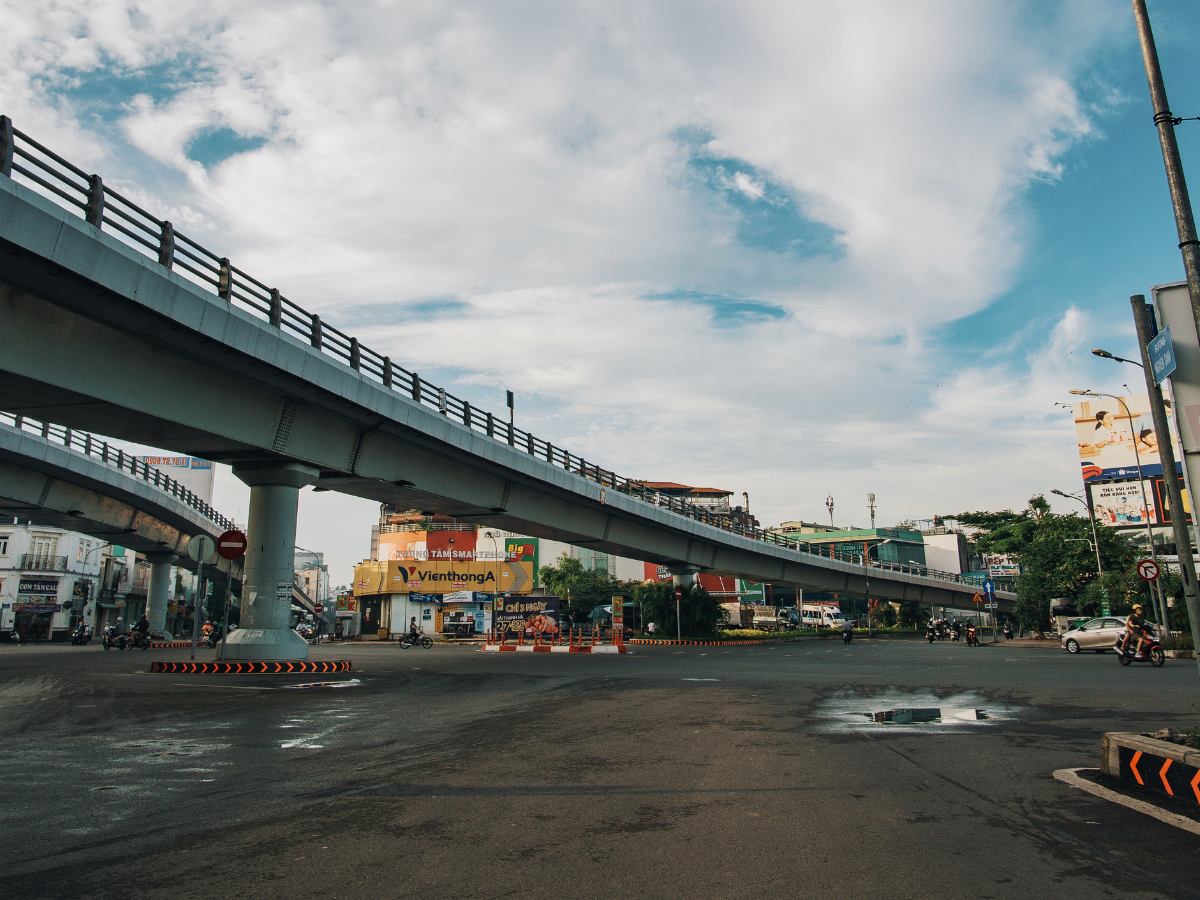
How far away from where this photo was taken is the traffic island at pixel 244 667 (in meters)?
20.1

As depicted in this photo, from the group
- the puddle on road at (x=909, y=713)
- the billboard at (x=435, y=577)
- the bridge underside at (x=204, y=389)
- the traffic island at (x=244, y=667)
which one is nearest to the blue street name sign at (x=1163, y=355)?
the puddle on road at (x=909, y=713)

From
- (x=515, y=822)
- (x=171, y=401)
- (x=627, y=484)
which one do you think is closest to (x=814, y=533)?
(x=627, y=484)

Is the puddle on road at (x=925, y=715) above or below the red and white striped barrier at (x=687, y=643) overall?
above

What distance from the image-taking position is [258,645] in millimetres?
20984

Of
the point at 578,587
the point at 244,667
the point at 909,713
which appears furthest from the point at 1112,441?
the point at 244,667

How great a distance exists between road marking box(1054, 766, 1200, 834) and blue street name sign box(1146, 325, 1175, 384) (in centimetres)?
386

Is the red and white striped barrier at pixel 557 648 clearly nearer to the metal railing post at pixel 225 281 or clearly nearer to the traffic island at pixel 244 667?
the traffic island at pixel 244 667

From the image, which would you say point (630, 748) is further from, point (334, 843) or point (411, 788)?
point (334, 843)

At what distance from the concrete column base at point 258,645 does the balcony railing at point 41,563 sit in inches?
2391

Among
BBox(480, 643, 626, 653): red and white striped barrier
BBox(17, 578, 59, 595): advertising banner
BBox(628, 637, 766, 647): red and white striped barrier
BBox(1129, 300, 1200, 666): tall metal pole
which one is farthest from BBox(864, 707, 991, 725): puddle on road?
BBox(17, 578, 59, 595): advertising banner

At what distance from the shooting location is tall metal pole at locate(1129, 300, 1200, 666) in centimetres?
808

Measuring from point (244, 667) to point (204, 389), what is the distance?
24.4ft

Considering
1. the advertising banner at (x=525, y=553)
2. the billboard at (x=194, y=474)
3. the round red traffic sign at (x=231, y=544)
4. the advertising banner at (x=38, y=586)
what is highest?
the billboard at (x=194, y=474)

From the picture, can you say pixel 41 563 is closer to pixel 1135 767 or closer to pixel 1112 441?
pixel 1135 767
